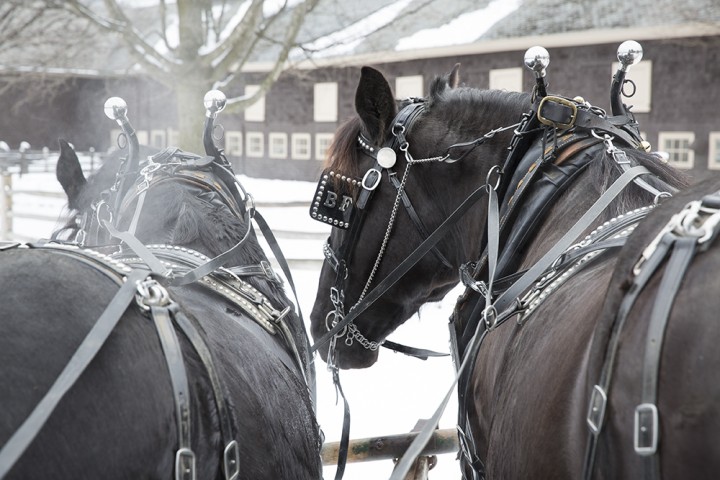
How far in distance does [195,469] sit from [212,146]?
5.48 feet

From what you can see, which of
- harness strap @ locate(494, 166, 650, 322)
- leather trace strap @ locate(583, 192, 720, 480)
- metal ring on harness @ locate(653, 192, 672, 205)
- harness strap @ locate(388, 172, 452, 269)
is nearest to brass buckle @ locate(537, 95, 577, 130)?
harness strap @ locate(494, 166, 650, 322)

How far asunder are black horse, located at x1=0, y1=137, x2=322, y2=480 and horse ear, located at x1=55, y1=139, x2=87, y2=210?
72cm

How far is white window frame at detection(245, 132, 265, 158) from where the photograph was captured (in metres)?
24.5

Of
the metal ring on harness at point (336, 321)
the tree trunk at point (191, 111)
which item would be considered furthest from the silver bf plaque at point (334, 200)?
the tree trunk at point (191, 111)

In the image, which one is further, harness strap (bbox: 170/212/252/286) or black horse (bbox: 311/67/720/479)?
harness strap (bbox: 170/212/252/286)

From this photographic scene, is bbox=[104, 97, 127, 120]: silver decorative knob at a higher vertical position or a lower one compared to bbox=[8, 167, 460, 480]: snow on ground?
higher

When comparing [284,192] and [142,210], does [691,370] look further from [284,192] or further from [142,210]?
[284,192]

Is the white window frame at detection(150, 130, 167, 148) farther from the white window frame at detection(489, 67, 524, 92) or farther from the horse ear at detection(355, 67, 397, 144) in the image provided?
the horse ear at detection(355, 67, 397, 144)

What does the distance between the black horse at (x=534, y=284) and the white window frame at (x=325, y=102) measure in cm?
1931

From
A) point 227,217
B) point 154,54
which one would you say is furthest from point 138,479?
point 154,54

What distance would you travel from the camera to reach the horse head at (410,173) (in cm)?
275

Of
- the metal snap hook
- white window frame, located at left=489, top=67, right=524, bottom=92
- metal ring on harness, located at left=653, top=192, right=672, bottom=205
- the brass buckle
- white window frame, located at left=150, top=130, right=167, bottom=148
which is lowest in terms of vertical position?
the metal snap hook

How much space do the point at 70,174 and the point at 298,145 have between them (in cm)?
2057

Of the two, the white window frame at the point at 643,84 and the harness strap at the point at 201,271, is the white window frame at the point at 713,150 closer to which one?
the white window frame at the point at 643,84
